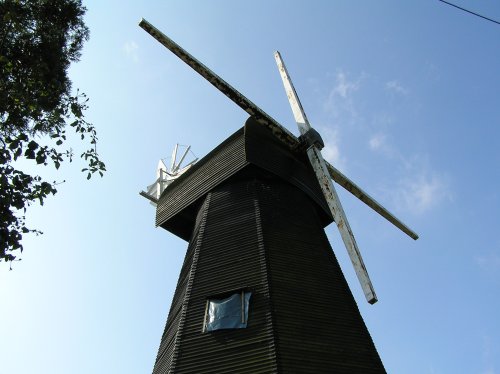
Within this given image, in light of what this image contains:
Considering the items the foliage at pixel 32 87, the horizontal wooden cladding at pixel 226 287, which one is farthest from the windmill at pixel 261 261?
the foliage at pixel 32 87

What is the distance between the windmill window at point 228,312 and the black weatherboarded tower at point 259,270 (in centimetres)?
8

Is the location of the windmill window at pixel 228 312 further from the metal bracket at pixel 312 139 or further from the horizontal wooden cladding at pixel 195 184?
the metal bracket at pixel 312 139

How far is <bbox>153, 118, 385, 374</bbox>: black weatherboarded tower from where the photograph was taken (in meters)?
7.85

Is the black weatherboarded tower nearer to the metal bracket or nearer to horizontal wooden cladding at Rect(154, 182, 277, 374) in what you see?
horizontal wooden cladding at Rect(154, 182, 277, 374)

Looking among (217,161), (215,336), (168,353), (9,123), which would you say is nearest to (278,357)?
(215,336)

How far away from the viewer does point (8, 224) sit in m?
5.36

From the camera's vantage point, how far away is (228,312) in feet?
27.6

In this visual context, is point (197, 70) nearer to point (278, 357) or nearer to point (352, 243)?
point (352, 243)

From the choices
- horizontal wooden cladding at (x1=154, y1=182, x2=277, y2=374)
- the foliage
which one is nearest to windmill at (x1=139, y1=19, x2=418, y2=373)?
horizontal wooden cladding at (x1=154, y1=182, x2=277, y2=374)

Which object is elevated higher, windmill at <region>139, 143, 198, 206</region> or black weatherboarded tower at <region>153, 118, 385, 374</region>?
windmill at <region>139, 143, 198, 206</region>

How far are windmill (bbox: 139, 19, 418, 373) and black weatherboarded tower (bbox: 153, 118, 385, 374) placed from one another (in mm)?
22

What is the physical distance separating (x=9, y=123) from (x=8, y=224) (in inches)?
54.2

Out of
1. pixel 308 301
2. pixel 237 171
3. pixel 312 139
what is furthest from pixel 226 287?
pixel 312 139

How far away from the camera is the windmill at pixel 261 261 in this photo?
7.92 m
